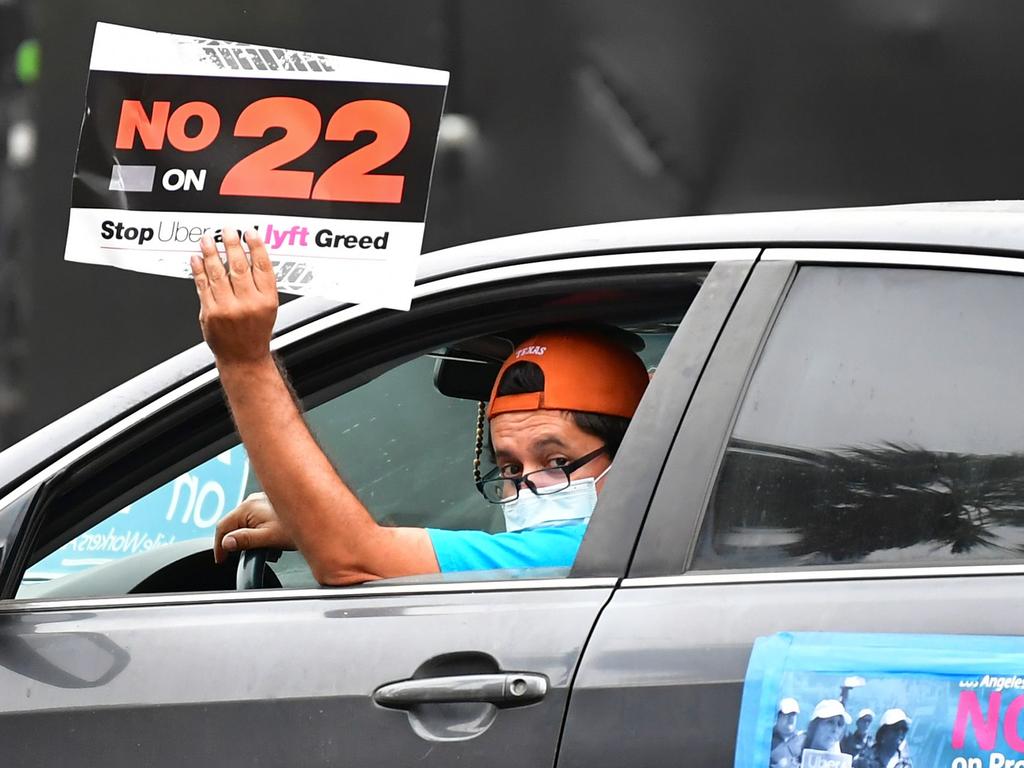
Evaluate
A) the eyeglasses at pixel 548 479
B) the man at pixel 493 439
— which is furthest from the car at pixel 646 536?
the eyeglasses at pixel 548 479

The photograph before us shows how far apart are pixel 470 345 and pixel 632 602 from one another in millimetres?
905

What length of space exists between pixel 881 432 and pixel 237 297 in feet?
2.93

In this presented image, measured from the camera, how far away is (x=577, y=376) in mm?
2471

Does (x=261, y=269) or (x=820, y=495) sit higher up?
(x=261, y=269)

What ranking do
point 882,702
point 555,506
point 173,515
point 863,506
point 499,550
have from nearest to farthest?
1. point 882,702
2. point 863,506
3. point 499,550
4. point 555,506
5. point 173,515

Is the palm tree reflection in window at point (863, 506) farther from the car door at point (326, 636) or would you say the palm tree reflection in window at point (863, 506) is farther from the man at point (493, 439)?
the man at point (493, 439)

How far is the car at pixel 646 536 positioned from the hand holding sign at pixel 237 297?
0.16 metres

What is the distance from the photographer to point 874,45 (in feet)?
18.9

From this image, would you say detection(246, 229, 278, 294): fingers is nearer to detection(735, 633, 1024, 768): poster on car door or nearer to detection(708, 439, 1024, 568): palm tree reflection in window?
detection(708, 439, 1024, 568): palm tree reflection in window

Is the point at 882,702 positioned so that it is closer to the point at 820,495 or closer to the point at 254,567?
the point at 820,495

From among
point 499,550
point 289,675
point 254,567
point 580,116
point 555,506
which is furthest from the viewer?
point 580,116

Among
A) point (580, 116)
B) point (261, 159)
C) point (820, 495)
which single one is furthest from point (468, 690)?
point (580, 116)

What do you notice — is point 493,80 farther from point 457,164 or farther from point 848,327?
point 848,327

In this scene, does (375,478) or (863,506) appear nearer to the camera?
(863,506)
